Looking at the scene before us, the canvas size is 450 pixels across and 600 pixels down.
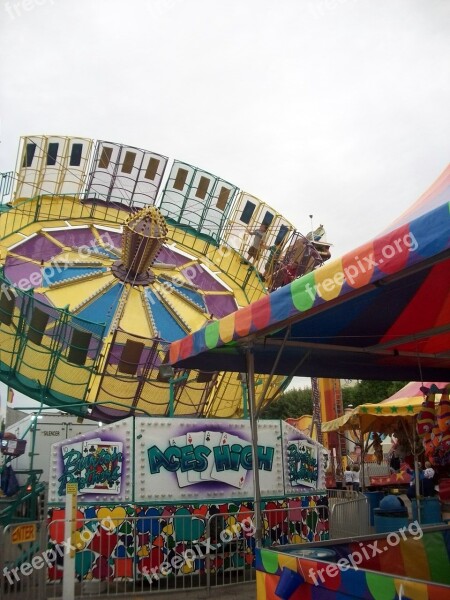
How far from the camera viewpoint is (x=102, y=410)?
14188 millimetres

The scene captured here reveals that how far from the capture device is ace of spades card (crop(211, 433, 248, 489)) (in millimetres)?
9797

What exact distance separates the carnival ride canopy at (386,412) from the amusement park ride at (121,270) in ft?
13.3

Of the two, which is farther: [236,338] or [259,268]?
[259,268]

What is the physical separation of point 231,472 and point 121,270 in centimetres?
981

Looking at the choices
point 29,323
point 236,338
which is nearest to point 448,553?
point 236,338

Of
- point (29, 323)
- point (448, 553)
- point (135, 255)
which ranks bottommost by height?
point (448, 553)

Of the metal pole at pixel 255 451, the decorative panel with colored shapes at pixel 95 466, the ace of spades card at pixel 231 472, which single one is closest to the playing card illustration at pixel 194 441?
the ace of spades card at pixel 231 472

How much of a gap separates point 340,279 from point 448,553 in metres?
3.81

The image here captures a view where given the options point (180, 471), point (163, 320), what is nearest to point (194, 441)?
point (180, 471)

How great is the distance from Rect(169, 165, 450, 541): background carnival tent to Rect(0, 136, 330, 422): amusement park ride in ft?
18.4

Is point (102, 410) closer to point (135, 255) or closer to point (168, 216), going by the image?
point (135, 255)

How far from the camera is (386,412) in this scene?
16750 millimetres

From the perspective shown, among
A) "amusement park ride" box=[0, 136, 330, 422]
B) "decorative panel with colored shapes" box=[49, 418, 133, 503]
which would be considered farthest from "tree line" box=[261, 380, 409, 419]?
"decorative panel with colored shapes" box=[49, 418, 133, 503]

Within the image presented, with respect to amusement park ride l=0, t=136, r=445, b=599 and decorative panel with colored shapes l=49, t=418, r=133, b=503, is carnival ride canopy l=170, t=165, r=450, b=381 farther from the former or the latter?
decorative panel with colored shapes l=49, t=418, r=133, b=503
